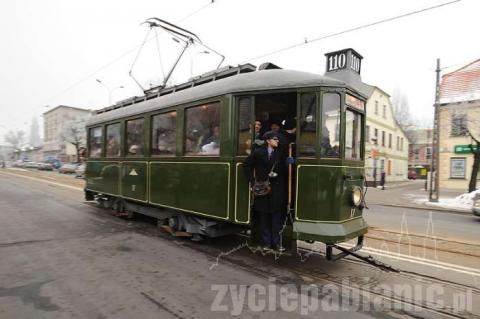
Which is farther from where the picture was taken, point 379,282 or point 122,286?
point 379,282

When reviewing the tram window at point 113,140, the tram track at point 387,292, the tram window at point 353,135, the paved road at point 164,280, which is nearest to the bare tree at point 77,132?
the tram window at point 113,140

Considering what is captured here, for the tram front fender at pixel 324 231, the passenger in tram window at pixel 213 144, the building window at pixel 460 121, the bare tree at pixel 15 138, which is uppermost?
the bare tree at pixel 15 138

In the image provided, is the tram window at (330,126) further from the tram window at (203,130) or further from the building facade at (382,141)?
the building facade at (382,141)

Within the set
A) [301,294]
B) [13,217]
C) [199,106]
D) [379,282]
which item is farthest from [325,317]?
[13,217]

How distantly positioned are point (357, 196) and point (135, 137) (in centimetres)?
555

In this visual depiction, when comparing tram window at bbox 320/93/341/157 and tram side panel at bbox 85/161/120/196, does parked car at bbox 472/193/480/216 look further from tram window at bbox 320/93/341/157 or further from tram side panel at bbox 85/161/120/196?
tram side panel at bbox 85/161/120/196

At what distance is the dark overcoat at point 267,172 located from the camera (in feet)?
18.1

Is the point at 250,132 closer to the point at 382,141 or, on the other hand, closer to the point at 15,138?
the point at 382,141

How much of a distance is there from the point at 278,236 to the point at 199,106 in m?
2.83

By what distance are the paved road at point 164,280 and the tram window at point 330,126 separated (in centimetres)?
182

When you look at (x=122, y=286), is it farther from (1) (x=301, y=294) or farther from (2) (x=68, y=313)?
(1) (x=301, y=294)

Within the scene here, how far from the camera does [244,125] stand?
6008 millimetres

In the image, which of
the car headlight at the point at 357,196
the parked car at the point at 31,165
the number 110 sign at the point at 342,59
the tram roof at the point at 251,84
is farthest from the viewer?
the parked car at the point at 31,165

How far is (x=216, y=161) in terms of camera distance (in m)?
6.30
